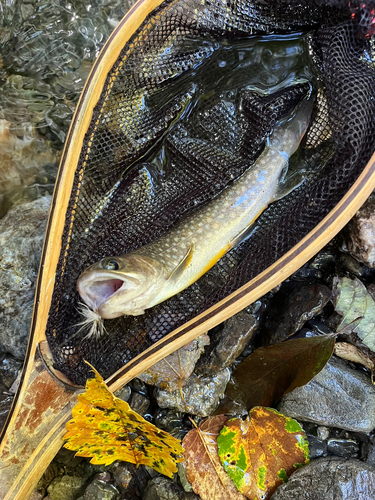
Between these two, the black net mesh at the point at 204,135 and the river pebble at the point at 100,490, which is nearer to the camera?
the black net mesh at the point at 204,135

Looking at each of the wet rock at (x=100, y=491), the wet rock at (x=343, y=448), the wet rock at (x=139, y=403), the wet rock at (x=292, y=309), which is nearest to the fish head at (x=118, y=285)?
the wet rock at (x=139, y=403)

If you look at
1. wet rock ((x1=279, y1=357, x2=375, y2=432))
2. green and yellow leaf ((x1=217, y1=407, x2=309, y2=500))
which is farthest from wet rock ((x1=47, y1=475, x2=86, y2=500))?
wet rock ((x1=279, y1=357, x2=375, y2=432))

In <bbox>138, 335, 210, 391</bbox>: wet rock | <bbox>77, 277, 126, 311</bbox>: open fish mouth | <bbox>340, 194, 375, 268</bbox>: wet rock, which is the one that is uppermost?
<bbox>340, 194, 375, 268</bbox>: wet rock

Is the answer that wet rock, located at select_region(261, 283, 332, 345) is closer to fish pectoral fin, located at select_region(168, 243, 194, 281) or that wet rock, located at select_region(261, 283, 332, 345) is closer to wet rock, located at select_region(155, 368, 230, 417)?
wet rock, located at select_region(155, 368, 230, 417)

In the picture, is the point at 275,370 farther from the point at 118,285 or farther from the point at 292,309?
the point at 118,285

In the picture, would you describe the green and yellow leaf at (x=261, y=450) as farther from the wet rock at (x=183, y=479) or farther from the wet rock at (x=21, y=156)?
the wet rock at (x=21, y=156)

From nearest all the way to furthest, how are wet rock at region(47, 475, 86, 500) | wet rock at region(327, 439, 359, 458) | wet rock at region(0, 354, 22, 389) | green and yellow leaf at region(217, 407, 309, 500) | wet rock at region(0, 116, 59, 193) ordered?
1. green and yellow leaf at region(217, 407, 309, 500)
2. wet rock at region(47, 475, 86, 500)
3. wet rock at region(327, 439, 359, 458)
4. wet rock at region(0, 354, 22, 389)
5. wet rock at region(0, 116, 59, 193)

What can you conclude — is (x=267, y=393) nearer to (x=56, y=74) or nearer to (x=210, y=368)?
(x=210, y=368)
